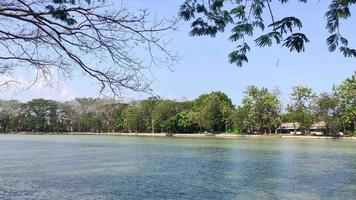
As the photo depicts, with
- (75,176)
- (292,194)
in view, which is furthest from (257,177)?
(75,176)

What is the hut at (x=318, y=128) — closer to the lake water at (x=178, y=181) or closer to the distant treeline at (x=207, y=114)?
the distant treeline at (x=207, y=114)

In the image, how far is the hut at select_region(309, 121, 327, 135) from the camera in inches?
2912

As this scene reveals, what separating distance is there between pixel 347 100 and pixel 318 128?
43.1ft

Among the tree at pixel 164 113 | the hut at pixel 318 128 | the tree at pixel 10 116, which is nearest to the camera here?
the hut at pixel 318 128

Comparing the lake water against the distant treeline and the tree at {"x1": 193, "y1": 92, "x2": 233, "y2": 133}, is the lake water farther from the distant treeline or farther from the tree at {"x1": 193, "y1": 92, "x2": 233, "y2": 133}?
the tree at {"x1": 193, "y1": 92, "x2": 233, "y2": 133}

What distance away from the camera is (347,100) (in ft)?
215

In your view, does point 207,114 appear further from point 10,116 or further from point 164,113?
point 10,116

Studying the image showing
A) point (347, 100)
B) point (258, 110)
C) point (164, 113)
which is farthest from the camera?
point (164, 113)

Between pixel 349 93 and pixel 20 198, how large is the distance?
193ft

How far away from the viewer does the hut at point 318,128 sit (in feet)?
243

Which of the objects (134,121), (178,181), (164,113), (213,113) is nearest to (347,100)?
(213,113)

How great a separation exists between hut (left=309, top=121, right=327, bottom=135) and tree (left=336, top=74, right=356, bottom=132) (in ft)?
20.3

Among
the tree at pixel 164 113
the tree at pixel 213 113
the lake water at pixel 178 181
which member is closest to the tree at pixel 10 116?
the tree at pixel 164 113

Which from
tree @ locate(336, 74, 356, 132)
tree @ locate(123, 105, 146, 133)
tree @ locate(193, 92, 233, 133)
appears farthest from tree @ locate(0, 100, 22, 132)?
tree @ locate(336, 74, 356, 132)
